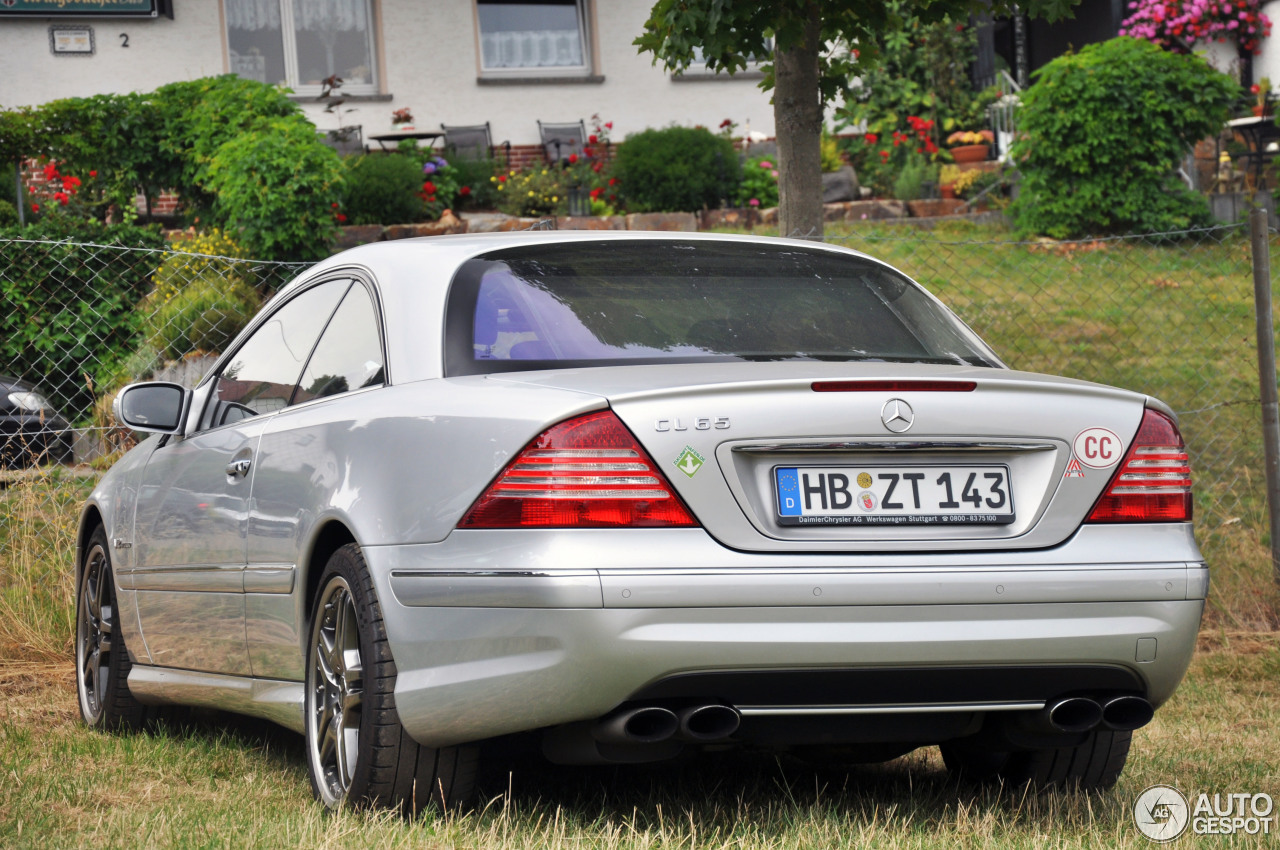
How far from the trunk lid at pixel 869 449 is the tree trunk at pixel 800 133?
12.2 feet

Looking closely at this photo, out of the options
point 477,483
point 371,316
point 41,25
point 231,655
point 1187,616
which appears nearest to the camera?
point 477,483

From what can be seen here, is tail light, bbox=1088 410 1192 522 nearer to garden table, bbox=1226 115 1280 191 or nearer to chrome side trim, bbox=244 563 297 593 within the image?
chrome side trim, bbox=244 563 297 593

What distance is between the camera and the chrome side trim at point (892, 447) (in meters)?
3.01

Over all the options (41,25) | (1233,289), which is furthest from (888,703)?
(41,25)

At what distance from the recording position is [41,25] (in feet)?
57.1

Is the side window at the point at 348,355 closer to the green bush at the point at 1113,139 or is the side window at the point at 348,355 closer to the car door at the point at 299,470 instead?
the car door at the point at 299,470

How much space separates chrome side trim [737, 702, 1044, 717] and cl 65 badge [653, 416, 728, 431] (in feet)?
1.84

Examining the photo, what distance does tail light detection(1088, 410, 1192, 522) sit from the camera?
10.6 ft

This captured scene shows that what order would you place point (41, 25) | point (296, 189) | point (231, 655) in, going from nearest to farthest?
1. point (231, 655)
2. point (296, 189)
3. point (41, 25)

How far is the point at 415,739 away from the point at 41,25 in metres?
16.4

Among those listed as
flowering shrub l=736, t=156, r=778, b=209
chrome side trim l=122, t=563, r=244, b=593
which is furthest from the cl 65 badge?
flowering shrub l=736, t=156, r=778, b=209

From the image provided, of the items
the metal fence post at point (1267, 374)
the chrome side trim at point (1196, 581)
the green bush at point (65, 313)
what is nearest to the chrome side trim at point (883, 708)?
the chrome side trim at point (1196, 581)

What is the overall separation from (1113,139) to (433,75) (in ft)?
28.9

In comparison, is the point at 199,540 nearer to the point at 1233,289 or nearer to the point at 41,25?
the point at 1233,289
